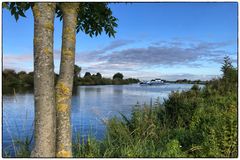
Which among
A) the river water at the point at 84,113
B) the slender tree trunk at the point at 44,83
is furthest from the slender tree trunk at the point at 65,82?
the river water at the point at 84,113

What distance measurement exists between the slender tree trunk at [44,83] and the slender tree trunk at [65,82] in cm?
13

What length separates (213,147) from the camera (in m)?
5.63

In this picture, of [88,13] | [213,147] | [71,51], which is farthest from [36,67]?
[213,147]

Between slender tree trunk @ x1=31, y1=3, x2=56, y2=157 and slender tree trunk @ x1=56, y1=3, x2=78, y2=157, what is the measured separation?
0.43 ft

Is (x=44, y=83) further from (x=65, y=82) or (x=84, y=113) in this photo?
(x=84, y=113)

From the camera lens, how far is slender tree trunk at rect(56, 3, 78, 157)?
191 inches

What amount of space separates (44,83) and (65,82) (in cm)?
35

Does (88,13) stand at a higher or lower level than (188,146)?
higher

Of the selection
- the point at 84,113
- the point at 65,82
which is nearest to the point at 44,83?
the point at 65,82

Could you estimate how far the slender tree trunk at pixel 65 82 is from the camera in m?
4.84

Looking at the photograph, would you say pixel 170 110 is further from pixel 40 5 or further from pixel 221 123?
pixel 40 5

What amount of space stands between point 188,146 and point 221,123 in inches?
26.5

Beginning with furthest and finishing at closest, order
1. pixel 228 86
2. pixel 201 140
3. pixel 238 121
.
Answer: pixel 228 86
pixel 201 140
pixel 238 121

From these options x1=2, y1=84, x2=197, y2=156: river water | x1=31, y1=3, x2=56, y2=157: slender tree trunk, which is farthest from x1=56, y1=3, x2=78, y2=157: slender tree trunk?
x1=2, y1=84, x2=197, y2=156: river water
